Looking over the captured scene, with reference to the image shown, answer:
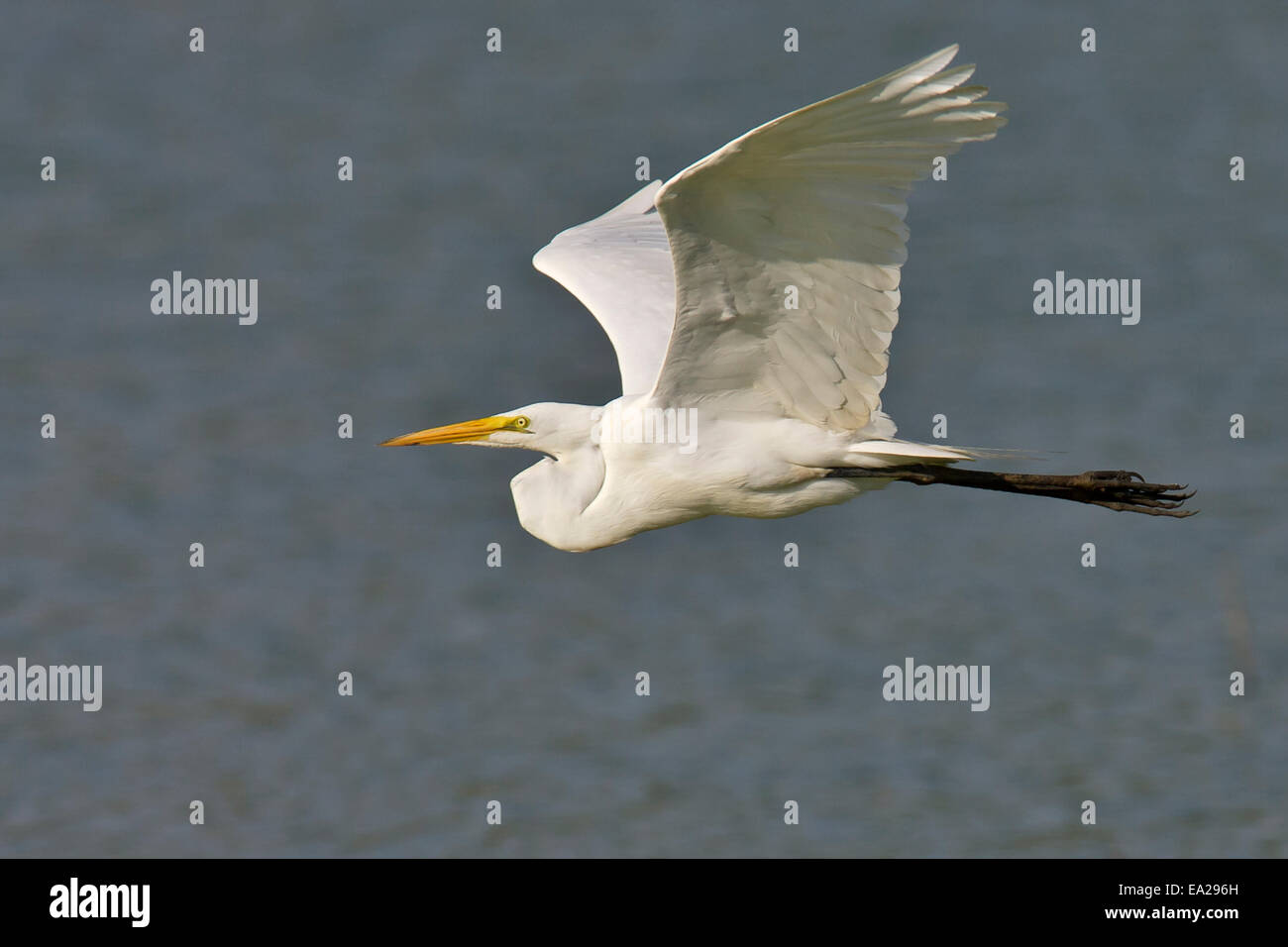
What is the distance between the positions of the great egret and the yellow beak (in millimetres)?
11

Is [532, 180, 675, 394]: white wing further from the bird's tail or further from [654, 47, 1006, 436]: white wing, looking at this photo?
the bird's tail

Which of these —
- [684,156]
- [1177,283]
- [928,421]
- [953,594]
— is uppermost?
[684,156]

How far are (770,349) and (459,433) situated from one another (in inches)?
69.2

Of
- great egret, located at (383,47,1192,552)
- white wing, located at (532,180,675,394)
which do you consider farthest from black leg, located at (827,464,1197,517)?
white wing, located at (532,180,675,394)

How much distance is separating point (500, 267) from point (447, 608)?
108 inches

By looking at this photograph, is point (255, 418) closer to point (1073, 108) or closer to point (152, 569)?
point (152, 569)

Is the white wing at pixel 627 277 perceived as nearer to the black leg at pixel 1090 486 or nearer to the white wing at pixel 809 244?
the white wing at pixel 809 244

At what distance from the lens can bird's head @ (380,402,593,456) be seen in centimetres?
837

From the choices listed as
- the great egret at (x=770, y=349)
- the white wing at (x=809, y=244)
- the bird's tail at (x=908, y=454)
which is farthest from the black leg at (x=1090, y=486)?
the white wing at (x=809, y=244)

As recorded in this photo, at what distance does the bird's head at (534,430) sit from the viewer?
8.37 m

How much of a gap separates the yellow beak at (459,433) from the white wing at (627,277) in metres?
0.59

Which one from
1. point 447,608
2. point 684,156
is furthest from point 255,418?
point 684,156

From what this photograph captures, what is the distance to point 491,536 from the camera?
41.3ft

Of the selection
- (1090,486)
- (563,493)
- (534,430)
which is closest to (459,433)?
(534,430)
